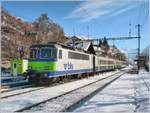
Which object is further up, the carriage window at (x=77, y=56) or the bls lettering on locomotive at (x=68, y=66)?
the carriage window at (x=77, y=56)

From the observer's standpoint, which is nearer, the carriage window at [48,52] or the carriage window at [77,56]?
the carriage window at [48,52]

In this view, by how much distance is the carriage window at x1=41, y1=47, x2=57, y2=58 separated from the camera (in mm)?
25344

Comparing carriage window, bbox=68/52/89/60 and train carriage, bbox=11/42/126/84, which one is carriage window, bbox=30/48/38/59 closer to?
train carriage, bbox=11/42/126/84

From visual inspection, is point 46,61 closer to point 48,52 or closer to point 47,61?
point 47,61

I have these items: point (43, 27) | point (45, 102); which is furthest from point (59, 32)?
Answer: point (45, 102)

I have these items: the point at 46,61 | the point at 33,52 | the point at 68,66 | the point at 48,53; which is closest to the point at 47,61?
the point at 46,61

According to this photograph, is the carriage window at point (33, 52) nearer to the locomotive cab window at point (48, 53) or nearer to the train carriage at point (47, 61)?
the train carriage at point (47, 61)

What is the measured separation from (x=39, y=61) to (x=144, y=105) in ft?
40.7

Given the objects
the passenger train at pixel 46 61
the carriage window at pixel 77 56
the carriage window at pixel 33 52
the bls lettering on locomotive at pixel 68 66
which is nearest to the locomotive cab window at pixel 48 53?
the passenger train at pixel 46 61

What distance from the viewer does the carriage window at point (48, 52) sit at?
83.1 ft

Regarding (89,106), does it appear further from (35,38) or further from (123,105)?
(35,38)

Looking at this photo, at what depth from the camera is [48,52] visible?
25.5 metres

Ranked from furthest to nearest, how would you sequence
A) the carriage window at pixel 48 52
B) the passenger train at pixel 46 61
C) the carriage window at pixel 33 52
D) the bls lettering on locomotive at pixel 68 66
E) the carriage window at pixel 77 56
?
the carriage window at pixel 77 56, the bls lettering on locomotive at pixel 68 66, the carriage window at pixel 33 52, the carriage window at pixel 48 52, the passenger train at pixel 46 61

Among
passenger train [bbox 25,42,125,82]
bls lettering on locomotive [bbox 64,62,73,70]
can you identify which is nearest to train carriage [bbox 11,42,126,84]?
passenger train [bbox 25,42,125,82]
